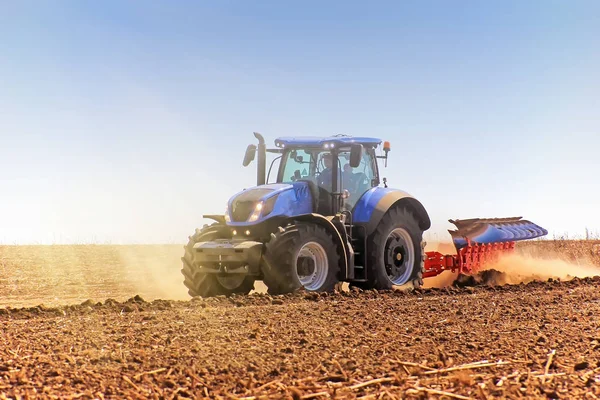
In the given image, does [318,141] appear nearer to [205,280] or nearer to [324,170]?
[324,170]

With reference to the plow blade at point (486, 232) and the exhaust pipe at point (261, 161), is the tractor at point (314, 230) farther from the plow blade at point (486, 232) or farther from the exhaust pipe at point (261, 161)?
the plow blade at point (486, 232)

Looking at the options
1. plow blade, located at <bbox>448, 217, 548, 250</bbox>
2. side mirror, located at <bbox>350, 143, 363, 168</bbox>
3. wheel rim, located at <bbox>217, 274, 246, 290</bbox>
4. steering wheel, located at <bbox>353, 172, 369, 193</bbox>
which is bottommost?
wheel rim, located at <bbox>217, 274, 246, 290</bbox>

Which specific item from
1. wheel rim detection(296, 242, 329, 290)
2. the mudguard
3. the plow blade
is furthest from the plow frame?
wheel rim detection(296, 242, 329, 290)

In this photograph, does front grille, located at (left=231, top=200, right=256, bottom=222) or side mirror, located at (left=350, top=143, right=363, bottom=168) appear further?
front grille, located at (left=231, top=200, right=256, bottom=222)

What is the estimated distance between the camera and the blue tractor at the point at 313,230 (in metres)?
10.7

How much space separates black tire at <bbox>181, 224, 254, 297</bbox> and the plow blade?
486 cm

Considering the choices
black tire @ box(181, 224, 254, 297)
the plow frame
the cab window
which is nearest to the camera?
black tire @ box(181, 224, 254, 297)

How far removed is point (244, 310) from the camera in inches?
343

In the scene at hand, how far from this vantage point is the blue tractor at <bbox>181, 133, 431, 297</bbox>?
35.2 ft

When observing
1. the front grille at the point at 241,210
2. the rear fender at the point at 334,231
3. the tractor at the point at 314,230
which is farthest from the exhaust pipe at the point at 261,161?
the rear fender at the point at 334,231

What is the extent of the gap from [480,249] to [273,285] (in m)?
5.86

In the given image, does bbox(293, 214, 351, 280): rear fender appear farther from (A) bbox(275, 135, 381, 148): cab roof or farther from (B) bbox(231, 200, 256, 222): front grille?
(A) bbox(275, 135, 381, 148): cab roof

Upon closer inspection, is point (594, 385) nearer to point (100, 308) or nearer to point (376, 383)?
point (376, 383)

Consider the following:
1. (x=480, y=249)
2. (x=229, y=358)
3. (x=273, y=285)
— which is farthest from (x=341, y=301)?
(x=480, y=249)
